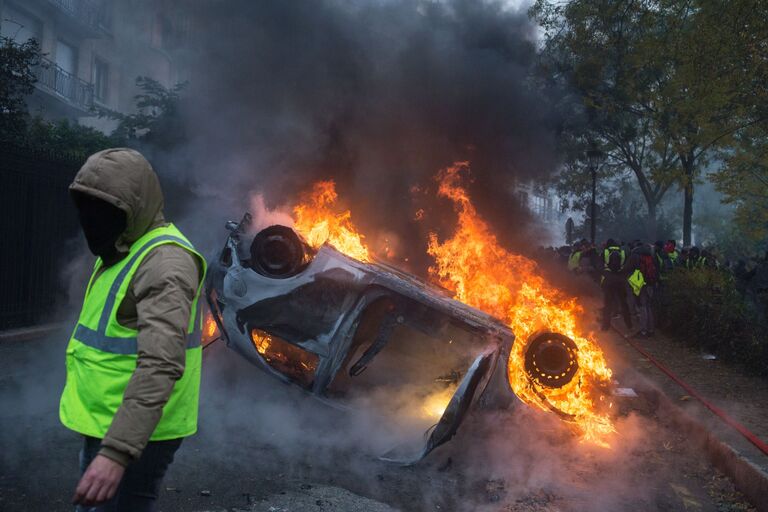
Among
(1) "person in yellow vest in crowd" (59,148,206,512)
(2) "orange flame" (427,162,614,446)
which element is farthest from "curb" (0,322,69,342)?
(1) "person in yellow vest in crowd" (59,148,206,512)

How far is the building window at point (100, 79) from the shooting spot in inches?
909

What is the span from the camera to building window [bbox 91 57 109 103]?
2309cm

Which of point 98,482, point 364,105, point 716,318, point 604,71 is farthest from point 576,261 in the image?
point 98,482

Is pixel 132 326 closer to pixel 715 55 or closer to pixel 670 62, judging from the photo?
pixel 715 55

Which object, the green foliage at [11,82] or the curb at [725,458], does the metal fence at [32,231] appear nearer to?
the green foliage at [11,82]

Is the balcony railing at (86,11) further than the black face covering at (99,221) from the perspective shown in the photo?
Yes

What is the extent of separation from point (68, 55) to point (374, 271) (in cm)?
2167

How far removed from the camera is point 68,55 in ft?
70.8

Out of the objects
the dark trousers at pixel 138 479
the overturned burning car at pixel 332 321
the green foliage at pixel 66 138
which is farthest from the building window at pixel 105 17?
the dark trousers at pixel 138 479

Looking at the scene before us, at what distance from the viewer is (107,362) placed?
1968mm

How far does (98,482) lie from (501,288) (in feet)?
19.3

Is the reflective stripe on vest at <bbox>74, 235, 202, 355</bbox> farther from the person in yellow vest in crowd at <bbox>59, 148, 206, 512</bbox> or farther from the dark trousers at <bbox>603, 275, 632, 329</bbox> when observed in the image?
the dark trousers at <bbox>603, 275, 632, 329</bbox>

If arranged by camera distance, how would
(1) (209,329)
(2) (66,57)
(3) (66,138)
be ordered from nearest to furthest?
(1) (209,329) → (3) (66,138) → (2) (66,57)

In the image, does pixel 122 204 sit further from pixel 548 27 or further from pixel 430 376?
pixel 548 27
